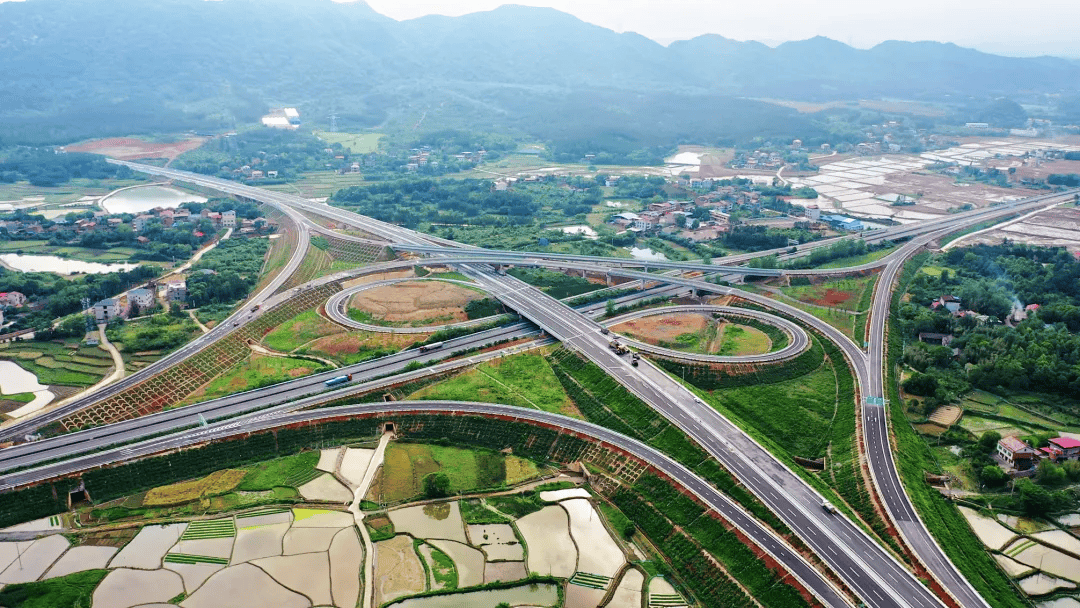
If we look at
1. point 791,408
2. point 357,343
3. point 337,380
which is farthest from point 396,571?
point 791,408

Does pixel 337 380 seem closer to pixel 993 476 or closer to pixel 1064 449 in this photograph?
pixel 993 476

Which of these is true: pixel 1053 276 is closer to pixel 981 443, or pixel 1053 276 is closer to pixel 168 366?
pixel 981 443

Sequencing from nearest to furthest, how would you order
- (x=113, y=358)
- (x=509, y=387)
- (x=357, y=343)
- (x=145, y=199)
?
(x=509, y=387) < (x=113, y=358) < (x=357, y=343) < (x=145, y=199)

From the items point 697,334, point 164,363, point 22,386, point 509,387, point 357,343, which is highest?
point 697,334

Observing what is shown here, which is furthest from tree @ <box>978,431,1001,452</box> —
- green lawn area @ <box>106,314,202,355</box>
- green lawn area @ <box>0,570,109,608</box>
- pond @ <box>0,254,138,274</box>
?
pond @ <box>0,254,138,274</box>

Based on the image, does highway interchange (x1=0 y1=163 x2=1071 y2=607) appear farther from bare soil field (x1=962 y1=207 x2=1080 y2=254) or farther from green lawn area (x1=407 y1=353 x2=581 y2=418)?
bare soil field (x1=962 y1=207 x2=1080 y2=254)

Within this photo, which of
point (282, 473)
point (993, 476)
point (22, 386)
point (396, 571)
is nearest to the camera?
point (396, 571)
